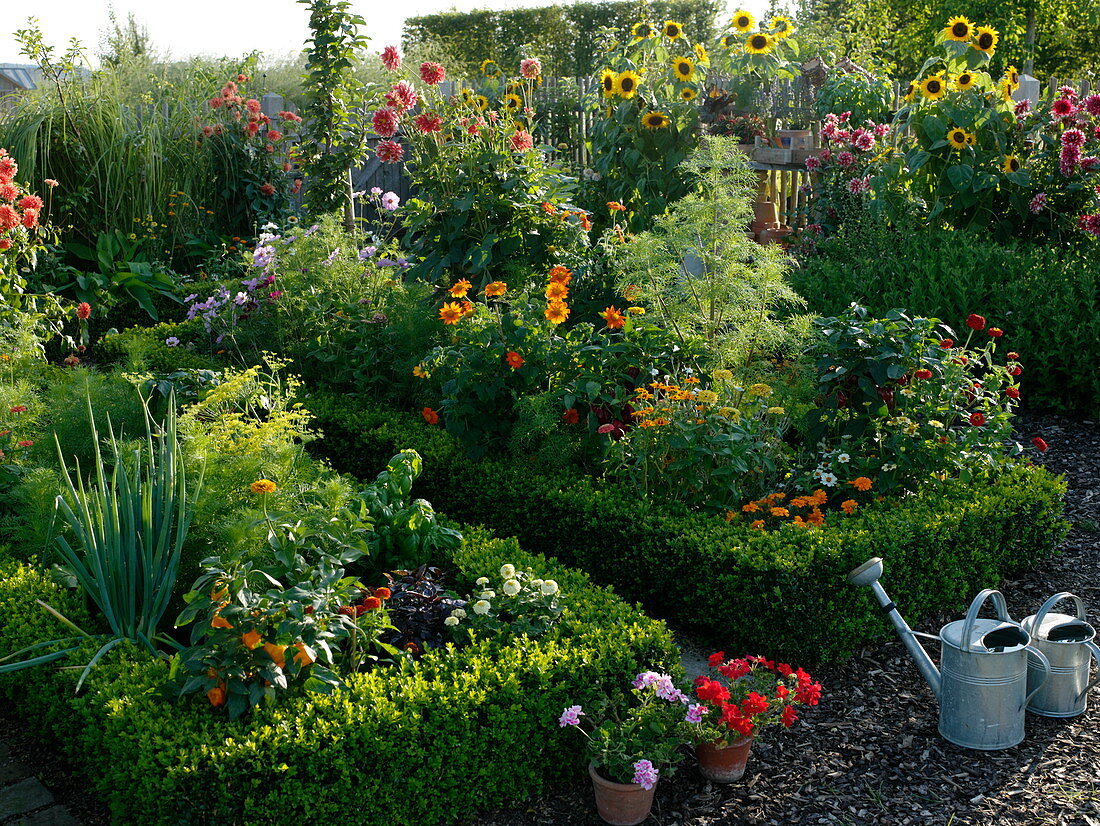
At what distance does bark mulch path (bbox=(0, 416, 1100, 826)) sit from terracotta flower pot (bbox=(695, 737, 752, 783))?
0.11 ft

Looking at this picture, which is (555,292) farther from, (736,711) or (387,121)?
(387,121)

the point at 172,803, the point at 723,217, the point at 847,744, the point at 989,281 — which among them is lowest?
the point at 847,744

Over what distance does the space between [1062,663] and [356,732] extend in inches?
83.0

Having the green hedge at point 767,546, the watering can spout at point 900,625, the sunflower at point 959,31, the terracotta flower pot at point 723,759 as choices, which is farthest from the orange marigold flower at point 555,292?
the sunflower at point 959,31

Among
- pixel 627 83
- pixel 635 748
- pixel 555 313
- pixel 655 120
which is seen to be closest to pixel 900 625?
pixel 635 748

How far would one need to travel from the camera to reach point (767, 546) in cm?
337

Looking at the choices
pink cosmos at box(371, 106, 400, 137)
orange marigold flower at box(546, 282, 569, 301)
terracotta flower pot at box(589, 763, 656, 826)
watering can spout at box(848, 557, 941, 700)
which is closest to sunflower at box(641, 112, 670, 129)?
pink cosmos at box(371, 106, 400, 137)

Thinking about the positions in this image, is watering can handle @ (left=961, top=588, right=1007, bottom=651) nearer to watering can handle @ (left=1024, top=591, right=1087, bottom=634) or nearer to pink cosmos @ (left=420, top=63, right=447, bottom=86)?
watering can handle @ (left=1024, top=591, right=1087, bottom=634)

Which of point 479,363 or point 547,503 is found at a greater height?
point 479,363

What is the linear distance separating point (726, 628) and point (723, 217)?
201cm

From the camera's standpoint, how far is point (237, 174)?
9.09 m

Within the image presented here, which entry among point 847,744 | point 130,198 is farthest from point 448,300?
point 130,198

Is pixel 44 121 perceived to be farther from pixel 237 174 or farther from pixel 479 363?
pixel 479 363

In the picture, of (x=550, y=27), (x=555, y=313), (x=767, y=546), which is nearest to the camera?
(x=767, y=546)
